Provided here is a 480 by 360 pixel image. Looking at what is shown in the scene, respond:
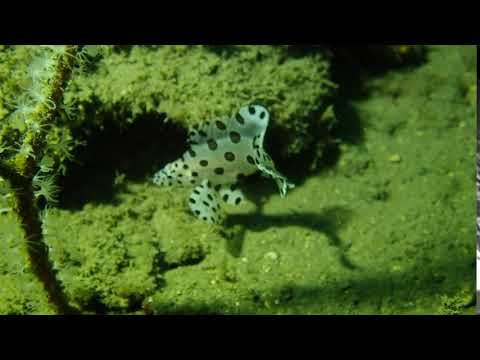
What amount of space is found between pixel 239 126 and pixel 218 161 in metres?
0.48

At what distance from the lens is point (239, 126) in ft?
15.6

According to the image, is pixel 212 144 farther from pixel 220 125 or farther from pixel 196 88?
pixel 196 88

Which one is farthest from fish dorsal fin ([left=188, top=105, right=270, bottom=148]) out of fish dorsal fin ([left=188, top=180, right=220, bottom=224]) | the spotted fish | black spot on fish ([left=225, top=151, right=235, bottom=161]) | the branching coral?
the branching coral

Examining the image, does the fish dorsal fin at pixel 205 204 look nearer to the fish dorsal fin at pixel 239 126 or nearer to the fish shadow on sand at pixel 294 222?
the fish shadow on sand at pixel 294 222

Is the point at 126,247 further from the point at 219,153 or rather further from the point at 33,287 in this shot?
the point at 219,153

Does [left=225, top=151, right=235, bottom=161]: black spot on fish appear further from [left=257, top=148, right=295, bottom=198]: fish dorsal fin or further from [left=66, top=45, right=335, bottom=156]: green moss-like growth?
[left=66, top=45, right=335, bottom=156]: green moss-like growth

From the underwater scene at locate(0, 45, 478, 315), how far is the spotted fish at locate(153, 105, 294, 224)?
17mm

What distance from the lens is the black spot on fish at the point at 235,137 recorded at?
189 inches

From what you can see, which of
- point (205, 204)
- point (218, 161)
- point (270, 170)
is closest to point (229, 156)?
point (218, 161)

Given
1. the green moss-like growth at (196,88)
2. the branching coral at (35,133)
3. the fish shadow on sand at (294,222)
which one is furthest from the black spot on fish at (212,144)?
the branching coral at (35,133)

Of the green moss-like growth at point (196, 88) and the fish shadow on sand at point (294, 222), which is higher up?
the green moss-like growth at point (196, 88)

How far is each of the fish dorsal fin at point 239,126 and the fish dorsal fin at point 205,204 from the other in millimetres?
527

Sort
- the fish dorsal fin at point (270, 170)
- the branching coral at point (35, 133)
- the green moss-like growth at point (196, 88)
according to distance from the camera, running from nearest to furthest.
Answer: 1. the branching coral at point (35, 133)
2. the fish dorsal fin at point (270, 170)
3. the green moss-like growth at point (196, 88)
